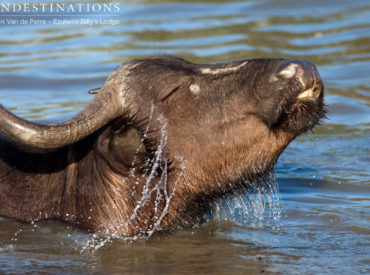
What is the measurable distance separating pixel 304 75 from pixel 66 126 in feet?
5.12

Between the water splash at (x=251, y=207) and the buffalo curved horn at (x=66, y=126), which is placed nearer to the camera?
the buffalo curved horn at (x=66, y=126)

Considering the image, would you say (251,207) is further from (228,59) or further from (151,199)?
(228,59)

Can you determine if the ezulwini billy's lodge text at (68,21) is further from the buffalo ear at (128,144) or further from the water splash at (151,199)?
the buffalo ear at (128,144)

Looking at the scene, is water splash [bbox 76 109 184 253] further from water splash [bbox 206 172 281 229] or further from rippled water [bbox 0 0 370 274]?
water splash [bbox 206 172 281 229]

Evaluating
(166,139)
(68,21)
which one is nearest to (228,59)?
(68,21)

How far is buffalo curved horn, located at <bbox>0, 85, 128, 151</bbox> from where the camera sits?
16.1ft

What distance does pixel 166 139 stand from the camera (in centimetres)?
539

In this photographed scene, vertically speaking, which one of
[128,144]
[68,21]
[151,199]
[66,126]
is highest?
[68,21]

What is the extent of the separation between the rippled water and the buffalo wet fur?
279 mm

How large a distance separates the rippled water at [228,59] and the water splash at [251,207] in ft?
0.12

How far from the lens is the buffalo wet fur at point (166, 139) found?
17.1 ft

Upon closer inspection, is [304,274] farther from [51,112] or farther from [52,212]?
[51,112]

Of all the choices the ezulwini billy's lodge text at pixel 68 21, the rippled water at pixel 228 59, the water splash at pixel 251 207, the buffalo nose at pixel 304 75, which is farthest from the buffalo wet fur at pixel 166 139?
the ezulwini billy's lodge text at pixel 68 21

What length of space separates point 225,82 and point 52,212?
157cm
